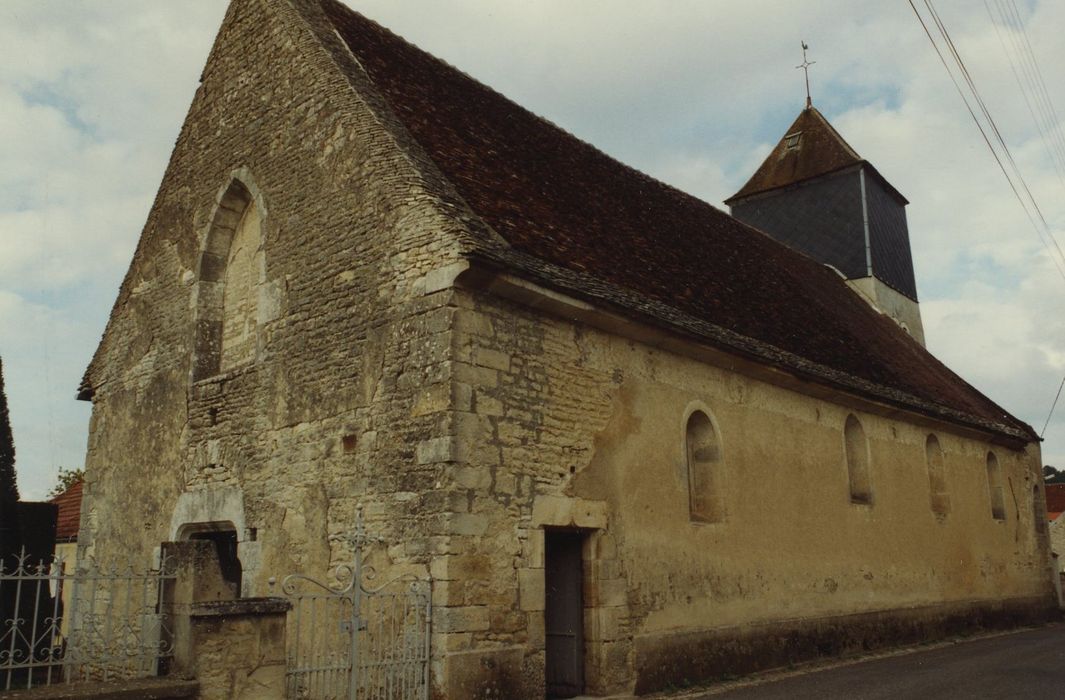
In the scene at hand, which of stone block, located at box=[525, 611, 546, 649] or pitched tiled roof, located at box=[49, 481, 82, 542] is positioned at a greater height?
pitched tiled roof, located at box=[49, 481, 82, 542]

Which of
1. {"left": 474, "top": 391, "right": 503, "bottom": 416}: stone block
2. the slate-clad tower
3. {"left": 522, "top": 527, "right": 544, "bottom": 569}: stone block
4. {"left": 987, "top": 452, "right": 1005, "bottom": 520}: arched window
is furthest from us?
the slate-clad tower

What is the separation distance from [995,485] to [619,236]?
11.3 m

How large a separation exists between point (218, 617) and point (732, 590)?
6505 mm

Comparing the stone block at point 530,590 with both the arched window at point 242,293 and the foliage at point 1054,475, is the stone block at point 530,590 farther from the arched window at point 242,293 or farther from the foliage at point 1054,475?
the foliage at point 1054,475

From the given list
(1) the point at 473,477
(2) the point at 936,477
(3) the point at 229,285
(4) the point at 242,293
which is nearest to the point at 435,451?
(1) the point at 473,477

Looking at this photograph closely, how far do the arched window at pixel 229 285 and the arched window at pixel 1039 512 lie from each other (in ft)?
55.5

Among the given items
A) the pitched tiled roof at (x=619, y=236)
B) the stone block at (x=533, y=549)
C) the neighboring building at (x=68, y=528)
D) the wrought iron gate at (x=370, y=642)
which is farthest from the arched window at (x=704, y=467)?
the neighboring building at (x=68, y=528)

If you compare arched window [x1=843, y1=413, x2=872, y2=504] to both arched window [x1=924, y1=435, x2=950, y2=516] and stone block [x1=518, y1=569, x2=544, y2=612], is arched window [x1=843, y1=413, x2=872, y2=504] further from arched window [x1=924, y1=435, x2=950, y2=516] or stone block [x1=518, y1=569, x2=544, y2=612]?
stone block [x1=518, y1=569, x2=544, y2=612]

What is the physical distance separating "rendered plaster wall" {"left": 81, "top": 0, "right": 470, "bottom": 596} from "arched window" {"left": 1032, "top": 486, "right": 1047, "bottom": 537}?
16.6m

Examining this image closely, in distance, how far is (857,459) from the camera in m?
14.2

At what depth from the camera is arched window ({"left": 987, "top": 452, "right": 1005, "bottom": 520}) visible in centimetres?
1847

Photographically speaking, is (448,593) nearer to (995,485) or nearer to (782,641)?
(782,641)

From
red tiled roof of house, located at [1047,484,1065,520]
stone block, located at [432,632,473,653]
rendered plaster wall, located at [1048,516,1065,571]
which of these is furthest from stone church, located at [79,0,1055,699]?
red tiled roof of house, located at [1047,484,1065,520]

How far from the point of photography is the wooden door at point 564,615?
9.12 metres
